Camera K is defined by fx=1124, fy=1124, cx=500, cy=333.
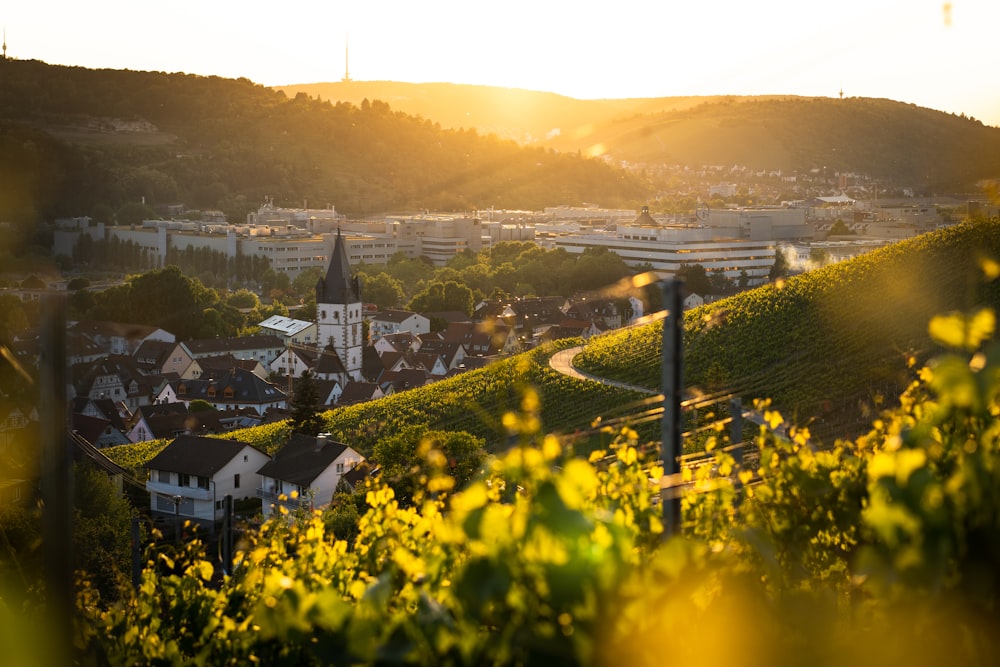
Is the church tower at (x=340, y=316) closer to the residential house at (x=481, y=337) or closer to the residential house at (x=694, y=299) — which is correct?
the residential house at (x=481, y=337)

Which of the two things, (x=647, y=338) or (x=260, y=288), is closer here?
(x=647, y=338)

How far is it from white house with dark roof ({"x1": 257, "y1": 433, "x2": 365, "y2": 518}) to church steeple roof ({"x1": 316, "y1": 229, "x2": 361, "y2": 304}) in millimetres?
14919

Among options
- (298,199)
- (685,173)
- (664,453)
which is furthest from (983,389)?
(685,173)

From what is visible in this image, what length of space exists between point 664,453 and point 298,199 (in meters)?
79.6

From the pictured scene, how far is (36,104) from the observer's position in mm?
78188

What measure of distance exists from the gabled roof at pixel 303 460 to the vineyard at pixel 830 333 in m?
4.64

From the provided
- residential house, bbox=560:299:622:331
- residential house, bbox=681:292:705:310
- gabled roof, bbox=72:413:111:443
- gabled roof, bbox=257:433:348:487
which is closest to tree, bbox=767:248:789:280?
residential house, bbox=681:292:705:310

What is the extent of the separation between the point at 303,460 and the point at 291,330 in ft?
66.6

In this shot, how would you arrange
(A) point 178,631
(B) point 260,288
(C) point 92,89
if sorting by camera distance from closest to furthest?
1. (A) point 178,631
2. (B) point 260,288
3. (C) point 92,89

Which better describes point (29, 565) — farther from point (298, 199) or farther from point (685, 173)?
point (685, 173)

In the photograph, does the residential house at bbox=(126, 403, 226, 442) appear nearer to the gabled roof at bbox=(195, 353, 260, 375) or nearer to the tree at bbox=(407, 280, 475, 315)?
the gabled roof at bbox=(195, 353, 260, 375)

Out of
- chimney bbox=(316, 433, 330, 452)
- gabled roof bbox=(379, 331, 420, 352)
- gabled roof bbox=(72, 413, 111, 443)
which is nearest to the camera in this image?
chimney bbox=(316, 433, 330, 452)

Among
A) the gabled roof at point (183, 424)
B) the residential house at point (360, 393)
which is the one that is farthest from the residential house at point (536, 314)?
the gabled roof at point (183, 424)

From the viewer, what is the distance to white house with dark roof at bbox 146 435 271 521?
15570 millimetres
